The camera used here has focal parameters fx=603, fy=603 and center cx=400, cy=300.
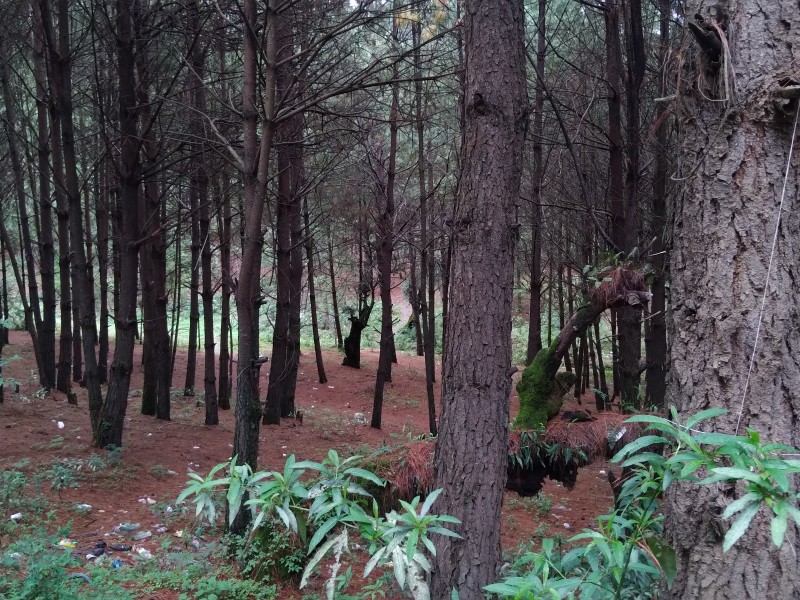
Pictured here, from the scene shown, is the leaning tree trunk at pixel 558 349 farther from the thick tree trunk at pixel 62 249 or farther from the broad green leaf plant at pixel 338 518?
the thick tree trunk at pixel 62 249

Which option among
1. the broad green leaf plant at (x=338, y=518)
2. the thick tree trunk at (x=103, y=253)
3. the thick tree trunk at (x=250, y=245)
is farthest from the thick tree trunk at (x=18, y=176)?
the broad green leaf plant at (x=338, y=518)

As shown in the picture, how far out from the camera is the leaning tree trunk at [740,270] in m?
2.17

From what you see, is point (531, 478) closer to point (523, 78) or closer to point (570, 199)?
point (523, 78)

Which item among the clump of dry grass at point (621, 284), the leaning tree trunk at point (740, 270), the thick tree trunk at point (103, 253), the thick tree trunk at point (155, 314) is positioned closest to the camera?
the leaning tree trunk at point (740, 270)

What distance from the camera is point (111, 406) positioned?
7.74 meters

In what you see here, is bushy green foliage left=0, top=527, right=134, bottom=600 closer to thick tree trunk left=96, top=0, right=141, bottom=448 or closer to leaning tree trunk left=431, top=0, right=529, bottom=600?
leaning tree trunk left=431, top=0, right=529, bottom=600

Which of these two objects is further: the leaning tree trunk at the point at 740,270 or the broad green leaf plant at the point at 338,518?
the leaning tree trunk at the point at 740,270

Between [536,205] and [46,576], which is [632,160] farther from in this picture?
[46,576]

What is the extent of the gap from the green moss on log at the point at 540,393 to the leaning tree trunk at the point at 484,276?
13.1 ft

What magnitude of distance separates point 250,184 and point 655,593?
466 centimetres

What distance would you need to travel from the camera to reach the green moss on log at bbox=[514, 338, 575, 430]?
7207 mm

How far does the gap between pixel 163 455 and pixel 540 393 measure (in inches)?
203

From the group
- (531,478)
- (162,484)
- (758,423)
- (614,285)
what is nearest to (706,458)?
(758,423)

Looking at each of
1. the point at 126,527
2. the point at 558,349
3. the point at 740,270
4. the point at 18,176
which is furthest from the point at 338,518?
the point at 18,176
